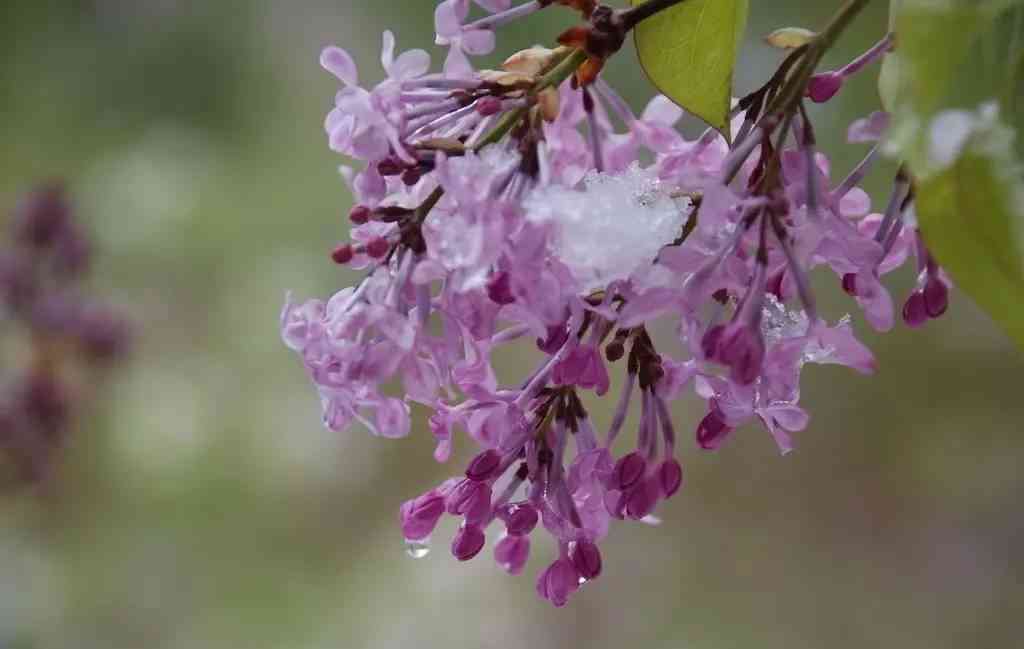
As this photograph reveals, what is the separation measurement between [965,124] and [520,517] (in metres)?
0.16

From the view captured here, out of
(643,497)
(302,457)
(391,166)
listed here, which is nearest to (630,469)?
(643,497)

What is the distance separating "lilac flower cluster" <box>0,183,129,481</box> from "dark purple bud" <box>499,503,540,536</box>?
0.98m

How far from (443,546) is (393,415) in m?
0.86

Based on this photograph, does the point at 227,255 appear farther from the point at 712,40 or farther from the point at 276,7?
the point at 712,40

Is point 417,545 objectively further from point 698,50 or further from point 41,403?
point 41,403

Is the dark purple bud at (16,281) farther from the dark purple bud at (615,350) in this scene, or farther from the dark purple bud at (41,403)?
the dark purple bud at (615,350)

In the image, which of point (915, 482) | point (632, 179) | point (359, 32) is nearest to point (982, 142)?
point (632, 179)

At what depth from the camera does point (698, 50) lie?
317 millimetres

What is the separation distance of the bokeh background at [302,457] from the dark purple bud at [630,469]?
81 cm

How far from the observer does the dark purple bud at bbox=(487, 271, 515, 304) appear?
0.85 ft

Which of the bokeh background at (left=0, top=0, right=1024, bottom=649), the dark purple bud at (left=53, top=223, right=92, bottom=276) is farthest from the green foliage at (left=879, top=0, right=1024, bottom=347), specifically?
the dark purple bud at (left=53, top=223, right=92, bottom=276)

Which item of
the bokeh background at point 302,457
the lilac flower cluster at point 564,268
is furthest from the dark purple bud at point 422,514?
the bokeh background at point 302,457

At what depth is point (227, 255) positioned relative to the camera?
1338mm

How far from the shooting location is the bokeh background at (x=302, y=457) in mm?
1075
